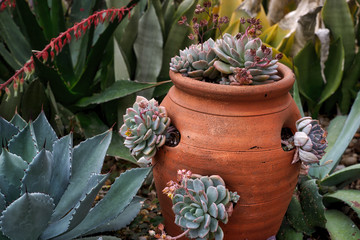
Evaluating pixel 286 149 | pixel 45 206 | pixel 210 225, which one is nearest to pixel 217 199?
pixel 210 225

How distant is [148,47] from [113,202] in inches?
41.8

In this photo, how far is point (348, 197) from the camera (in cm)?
158

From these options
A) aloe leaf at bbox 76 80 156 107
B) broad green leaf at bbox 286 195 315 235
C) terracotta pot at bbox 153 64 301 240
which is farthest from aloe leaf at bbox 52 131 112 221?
broad green leaf at bbox 286 195 315 235

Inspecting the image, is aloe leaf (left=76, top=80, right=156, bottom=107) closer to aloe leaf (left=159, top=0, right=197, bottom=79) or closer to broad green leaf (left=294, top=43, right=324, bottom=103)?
aloe leaf (left=159, top=0, right=197, bottom=79)

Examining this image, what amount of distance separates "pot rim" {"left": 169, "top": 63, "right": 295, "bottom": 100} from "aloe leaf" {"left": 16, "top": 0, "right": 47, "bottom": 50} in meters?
1.00

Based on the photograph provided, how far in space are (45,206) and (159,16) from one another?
1.41 meters

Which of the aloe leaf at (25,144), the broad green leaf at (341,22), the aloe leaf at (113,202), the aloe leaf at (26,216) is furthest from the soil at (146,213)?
the broad green leaf at (341,22)

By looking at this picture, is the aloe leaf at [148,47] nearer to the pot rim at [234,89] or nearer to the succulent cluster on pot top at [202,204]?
the pot rim at [234,89]

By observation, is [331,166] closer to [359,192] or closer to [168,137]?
[359,192]

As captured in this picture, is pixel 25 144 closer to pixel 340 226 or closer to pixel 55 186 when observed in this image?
pixel 55 186

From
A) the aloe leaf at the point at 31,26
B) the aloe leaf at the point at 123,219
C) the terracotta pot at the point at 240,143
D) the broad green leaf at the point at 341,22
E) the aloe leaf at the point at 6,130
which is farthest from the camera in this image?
the broad green leaf at the point at 341,22

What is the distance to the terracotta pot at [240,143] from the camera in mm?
1305

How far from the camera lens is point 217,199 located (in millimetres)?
1271

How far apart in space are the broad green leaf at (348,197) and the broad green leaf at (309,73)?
89 centimetres
